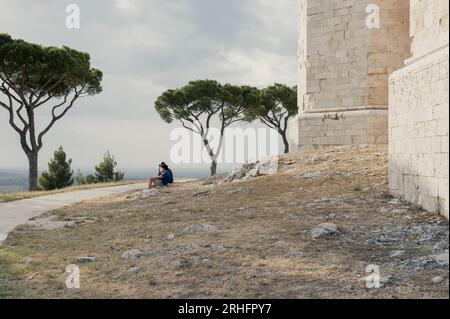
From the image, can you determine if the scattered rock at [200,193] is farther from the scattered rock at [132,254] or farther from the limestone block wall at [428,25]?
the limestone block wall at [428,25]

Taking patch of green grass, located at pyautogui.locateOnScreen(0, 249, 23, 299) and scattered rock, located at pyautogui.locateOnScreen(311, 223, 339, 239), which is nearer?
patch of green grass, located at pyautogui.locateOnScreen(0, 249, 23, 299)

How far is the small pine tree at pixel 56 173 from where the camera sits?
107 feet

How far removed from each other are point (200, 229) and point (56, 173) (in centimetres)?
2687

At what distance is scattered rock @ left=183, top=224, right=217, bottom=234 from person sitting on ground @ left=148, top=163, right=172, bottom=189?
834cm

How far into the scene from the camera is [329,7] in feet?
53.1

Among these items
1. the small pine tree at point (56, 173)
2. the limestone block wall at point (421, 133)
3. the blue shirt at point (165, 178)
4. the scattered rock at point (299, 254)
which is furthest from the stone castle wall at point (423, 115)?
the small pine tree at point (56, 173)

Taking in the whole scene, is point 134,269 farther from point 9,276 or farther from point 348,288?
point 348,288

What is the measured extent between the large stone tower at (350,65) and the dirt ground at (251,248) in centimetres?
461

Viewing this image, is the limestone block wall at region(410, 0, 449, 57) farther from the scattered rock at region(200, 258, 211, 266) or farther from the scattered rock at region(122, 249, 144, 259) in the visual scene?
the scattered rock at region(122, 249, 144, 259)

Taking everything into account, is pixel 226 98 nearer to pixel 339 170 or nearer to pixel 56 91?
pixel 56 91

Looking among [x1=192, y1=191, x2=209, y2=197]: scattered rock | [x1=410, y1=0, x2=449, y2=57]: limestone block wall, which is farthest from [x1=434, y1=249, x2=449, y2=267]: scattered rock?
[x1=192, y1=191, x2=209, y2=197]: scattered rock

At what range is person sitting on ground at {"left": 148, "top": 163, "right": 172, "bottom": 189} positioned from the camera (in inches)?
646

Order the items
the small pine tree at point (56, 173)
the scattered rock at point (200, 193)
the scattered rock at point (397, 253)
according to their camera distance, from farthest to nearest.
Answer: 1. the small pine tree at point (56, 173)
2. the scattered rock at point (200, 193)
3. the scattered rock at point (397, 253)
